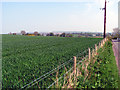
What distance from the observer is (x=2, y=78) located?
22.7ft

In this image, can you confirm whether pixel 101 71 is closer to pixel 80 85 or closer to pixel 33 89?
pixel 80 85

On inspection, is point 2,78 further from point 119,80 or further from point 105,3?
point 105,3

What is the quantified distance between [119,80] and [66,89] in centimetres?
321

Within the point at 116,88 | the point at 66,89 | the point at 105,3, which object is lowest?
the point at 116,88

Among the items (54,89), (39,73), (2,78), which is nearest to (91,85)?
(54,89)

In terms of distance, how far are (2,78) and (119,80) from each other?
17.7ft

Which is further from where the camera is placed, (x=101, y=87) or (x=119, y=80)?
(x=119, y=80)

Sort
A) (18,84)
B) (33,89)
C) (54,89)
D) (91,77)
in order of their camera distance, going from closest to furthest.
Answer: (54,89) < (33,89) < (18,84) < (91,77)

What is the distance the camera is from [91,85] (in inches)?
223

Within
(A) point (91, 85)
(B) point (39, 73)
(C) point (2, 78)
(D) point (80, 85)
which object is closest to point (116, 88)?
(A) point (91, 85)

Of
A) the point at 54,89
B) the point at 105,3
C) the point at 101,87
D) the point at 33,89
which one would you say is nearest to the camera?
the point at 54,89

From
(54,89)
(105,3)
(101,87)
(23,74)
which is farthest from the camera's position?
(105,3)

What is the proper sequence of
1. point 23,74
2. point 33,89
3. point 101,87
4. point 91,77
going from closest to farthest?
1. point 33,89
2. point 101,87
3. point 91,77
4. point 23,74

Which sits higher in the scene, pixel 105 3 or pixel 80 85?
pixel 105 3
